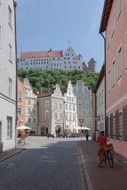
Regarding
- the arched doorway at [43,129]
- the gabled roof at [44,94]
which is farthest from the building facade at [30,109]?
the gabled roof at [44,94]

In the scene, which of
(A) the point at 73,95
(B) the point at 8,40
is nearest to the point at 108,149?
(B) the point at 8,40

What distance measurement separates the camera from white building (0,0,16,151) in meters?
31.5

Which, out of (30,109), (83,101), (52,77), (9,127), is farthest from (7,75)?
(52,77)

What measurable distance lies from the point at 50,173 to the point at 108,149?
3.60m

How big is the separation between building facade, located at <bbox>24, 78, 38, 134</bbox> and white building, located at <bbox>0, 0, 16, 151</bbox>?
7926 centimetres

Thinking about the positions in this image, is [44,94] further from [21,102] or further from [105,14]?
[105,14]

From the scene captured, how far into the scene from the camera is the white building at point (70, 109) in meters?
124

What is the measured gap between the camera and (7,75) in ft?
111

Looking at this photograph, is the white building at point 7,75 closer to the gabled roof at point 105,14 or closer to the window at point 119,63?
the gabled roof at point 105,14

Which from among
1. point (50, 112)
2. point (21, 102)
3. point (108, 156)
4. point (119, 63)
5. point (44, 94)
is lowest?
point (108, 156)

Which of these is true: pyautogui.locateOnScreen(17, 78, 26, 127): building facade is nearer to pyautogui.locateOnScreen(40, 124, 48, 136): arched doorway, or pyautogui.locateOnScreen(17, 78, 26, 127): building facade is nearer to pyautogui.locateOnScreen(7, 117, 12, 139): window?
pyautogui.locateOnScreen(40, 124, 48, 136): arched doorway

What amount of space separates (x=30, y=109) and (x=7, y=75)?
277ft

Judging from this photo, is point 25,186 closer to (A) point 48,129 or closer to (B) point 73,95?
(A) point 48,129

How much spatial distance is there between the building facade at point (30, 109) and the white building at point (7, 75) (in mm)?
79259
